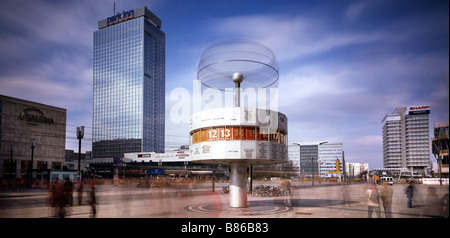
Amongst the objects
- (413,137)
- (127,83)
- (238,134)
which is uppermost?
(127,83)

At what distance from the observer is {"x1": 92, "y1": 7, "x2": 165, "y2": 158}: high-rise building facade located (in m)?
176

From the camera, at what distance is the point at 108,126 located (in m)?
185

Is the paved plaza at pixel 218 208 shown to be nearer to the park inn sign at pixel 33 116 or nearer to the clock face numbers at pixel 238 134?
the clock face numbers at pixel 238 134

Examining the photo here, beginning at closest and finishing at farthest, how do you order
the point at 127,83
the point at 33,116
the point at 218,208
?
1. the point at 218,208
2. the point at 33,116
3. the point at 127,83

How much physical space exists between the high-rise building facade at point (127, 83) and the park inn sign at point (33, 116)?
311ft

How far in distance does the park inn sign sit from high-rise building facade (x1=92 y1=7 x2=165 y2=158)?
94.8 meters

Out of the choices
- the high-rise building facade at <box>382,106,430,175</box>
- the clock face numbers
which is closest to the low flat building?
the clock face numbers

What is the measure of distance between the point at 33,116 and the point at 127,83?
106 metres

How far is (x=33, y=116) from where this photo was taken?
250 feet

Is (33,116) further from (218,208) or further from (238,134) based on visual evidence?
(238,134)

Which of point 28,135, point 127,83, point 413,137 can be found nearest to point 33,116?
point 28,135

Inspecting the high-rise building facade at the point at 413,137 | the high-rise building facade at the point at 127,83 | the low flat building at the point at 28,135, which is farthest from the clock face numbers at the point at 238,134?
the high-rise building facade at the point at 127,83

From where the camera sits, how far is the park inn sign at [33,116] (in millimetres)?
74062
